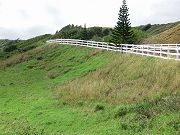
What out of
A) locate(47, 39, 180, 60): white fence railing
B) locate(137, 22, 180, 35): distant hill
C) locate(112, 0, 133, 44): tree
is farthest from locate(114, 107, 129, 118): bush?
locate(137, 22, 180, 35): distant hill

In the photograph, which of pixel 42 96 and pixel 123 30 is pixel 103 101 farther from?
pixel 123 30

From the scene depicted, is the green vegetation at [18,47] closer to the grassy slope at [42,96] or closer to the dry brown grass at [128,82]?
the grassy slope at [42,96]

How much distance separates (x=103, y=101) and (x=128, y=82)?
340cm

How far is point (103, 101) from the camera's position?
25797mm

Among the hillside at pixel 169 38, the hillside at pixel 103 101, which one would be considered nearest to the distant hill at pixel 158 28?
the hillside at pixel 169 38

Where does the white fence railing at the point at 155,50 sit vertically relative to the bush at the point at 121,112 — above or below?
above

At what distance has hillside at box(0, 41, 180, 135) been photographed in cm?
1869

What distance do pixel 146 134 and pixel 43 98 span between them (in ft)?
56.2

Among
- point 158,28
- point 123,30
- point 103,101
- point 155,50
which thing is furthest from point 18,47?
point 103,101

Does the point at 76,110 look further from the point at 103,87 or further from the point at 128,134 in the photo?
the point at 128,134

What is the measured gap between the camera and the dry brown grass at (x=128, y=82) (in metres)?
23.7

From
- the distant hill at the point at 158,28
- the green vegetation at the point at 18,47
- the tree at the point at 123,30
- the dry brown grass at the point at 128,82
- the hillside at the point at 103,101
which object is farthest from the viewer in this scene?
the green vegetation at the point at 18,47

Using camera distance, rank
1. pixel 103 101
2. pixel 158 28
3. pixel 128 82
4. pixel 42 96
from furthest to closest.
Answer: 1. pixel 158 28
2. pixel 42 96
3. pixel 128 82
4. pixel 103 101

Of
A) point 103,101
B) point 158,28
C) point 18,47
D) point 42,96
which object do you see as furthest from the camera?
point 18,47
